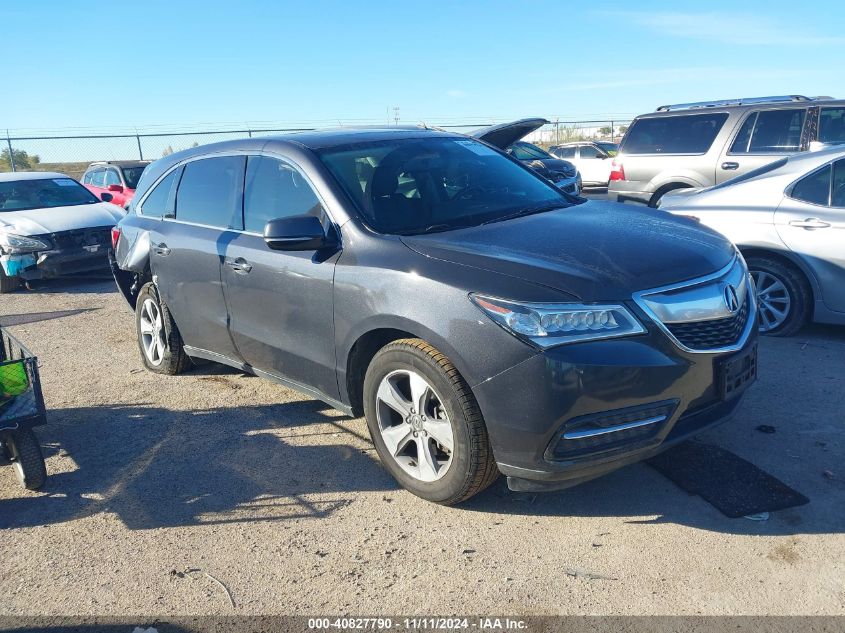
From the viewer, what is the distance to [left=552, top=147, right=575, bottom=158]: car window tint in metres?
24.2

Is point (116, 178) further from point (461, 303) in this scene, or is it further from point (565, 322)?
point (565, 322)

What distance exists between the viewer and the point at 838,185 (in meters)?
5.83

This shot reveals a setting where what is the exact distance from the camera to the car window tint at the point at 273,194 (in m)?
4.27

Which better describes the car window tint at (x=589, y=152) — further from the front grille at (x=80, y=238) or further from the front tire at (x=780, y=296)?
the front tire at (x=780, y=296)

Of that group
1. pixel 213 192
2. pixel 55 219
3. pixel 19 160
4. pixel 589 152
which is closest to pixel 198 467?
pixel 213 192

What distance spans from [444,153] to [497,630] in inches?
114

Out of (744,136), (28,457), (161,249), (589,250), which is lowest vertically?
(28,457)

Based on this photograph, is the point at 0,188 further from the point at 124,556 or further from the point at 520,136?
the point at 124,556

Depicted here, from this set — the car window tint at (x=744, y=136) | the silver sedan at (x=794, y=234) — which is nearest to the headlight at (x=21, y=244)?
the silver sedan at (x=794, y=234)

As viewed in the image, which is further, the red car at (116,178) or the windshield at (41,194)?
the red car at (116,178)

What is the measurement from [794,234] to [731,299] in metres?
2.79

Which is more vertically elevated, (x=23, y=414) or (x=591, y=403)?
(x=591, y=403)

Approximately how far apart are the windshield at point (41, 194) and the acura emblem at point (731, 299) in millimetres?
9981

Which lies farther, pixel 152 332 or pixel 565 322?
pixel 152 332
